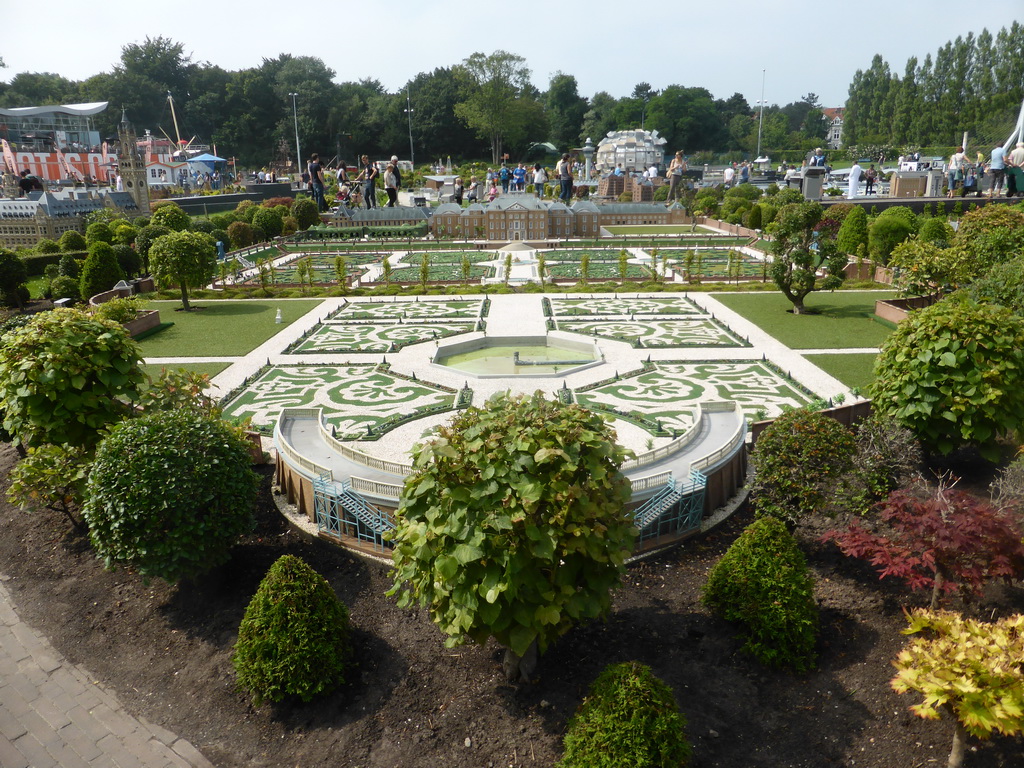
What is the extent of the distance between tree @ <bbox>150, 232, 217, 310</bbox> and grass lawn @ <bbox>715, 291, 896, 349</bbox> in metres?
17.5

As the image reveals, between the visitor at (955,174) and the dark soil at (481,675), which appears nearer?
the dark soil at (481,675)

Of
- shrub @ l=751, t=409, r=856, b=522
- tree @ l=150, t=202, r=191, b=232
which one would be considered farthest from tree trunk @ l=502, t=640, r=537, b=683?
tree @ l=150, t=202, r=191, b=232

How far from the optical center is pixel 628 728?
4949 mm

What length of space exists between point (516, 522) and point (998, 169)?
154 feet

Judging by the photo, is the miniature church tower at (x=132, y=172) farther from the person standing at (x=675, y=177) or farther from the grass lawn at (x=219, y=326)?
the person standing at (x=675, y=177)

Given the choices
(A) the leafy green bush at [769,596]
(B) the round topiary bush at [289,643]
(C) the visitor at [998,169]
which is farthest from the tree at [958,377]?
(C) the visitor at [998,169]

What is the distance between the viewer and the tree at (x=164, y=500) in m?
7.18

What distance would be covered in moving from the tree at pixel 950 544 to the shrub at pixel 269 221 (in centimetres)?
3955

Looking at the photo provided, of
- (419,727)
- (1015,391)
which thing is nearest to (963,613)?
(1015,391)

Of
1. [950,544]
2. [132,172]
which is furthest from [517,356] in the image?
[132,172]

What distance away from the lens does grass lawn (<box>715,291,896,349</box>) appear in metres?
Result: 18.3

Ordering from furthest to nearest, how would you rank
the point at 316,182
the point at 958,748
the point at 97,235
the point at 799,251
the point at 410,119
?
the point at 410,119, the point at 316,182, the point at 97,235, the point at 799,251, the point at 958,748

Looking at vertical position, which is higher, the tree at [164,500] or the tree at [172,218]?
the tree at [172,218]

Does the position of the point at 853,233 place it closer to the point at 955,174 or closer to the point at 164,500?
the point at 955,174
